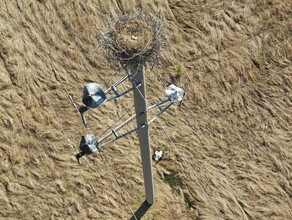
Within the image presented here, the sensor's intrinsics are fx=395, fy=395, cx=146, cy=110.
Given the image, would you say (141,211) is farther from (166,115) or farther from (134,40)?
(134,40)

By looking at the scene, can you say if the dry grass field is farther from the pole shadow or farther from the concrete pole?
the concrete pole

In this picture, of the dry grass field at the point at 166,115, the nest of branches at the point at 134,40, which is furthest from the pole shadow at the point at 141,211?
the nest of branches at the point at 134,40

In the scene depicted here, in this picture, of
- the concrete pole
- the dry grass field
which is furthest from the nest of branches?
the dry grass field

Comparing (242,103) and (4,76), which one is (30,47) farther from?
(242,103)

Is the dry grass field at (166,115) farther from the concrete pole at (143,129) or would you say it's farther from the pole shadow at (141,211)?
the concrete pole at (143,129)

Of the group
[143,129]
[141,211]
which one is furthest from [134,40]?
[141,211]

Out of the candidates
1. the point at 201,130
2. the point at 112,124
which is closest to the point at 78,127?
the point at 112,124
